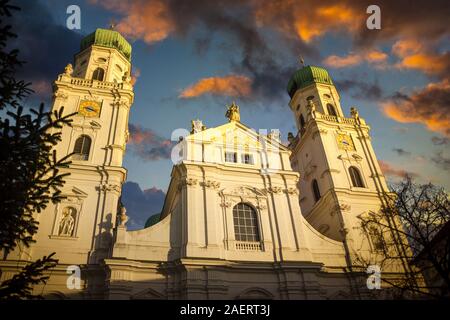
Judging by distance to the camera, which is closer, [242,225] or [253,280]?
[253,280]

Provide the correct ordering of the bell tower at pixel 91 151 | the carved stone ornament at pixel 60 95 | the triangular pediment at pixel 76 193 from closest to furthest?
the bell tower at pixel 91 151
the triangular pediment at pixel 76 193
the carved stone ornament at pixel 60 95

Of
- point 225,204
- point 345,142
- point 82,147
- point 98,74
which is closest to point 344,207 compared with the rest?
point 345,142

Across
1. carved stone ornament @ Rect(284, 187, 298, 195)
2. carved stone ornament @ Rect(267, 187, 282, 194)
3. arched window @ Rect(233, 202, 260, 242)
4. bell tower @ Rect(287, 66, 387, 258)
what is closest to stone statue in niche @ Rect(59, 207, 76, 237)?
arched window @ Rect(233, 202, 260, 242)

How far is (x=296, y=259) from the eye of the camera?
2025 centimetres

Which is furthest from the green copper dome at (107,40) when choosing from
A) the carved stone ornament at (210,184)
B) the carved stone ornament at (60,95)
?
the carved stone ornament at (210,184)

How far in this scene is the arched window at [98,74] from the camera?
28658mm

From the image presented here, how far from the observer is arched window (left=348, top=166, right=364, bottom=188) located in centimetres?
2785

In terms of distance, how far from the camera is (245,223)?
21.8 metres

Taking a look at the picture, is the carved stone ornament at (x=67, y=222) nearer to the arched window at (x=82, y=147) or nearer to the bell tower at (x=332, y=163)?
the arched window at (x=82, y=147)

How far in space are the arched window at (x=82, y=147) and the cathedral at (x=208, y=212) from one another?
7 cm
